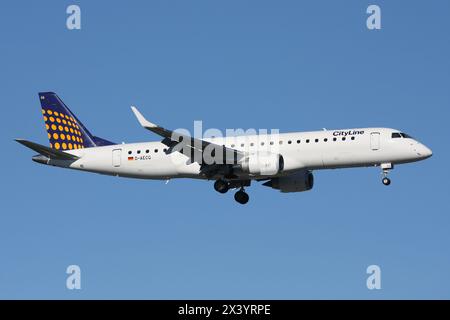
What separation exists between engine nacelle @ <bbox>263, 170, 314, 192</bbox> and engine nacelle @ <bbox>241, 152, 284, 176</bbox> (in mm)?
4119

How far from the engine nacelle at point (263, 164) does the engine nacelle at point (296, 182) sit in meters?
4.12

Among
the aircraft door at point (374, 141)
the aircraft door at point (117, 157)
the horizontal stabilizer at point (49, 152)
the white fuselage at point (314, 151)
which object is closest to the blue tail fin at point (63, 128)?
the horizontal stabilizer at point (49, 152)

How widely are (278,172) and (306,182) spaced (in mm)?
4701

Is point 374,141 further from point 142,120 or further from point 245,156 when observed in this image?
point 142,120

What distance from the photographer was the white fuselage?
5769cm

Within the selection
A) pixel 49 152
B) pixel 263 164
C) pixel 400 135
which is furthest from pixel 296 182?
pixel 49 152

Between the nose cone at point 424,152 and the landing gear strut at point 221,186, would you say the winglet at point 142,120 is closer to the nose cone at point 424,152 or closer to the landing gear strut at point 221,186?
the landing gear strut at point 221,186

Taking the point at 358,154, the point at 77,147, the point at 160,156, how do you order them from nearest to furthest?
the point at 358,154, the point at 160,156, the point at 77,147

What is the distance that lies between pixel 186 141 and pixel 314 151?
788 cm

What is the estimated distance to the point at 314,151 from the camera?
190ft

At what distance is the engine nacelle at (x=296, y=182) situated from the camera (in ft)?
204

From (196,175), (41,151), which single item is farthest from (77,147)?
(196,175)

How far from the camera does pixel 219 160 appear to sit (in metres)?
59.1

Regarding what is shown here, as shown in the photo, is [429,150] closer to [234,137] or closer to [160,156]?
[234,137]
